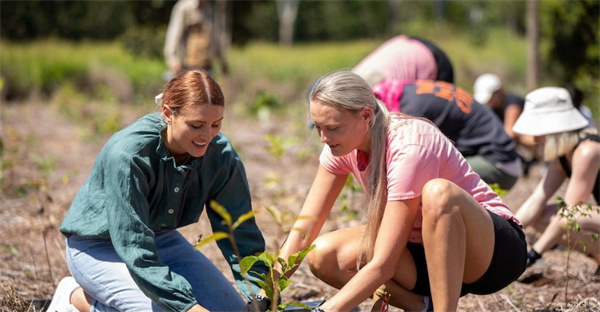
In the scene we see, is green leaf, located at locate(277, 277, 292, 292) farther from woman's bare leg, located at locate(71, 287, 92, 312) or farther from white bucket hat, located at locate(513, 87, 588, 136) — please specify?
white bucket hat, located at locate(513, 87, 588, 136)

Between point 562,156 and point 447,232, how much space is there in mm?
1517

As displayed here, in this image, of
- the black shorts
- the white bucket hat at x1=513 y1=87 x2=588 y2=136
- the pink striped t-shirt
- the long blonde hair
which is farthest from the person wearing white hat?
the long blonde hair

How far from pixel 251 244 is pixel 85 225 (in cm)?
62

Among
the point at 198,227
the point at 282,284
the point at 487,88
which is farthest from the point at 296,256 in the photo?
the point at 487,88

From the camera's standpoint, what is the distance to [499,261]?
9.30 ft

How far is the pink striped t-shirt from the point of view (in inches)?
105

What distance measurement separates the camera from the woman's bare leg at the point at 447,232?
258 centimetres

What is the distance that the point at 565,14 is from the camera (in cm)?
1271

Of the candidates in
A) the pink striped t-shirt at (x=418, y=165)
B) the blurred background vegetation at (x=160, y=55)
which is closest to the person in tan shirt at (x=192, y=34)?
the blurred background vegetation at (x=160, y=55)

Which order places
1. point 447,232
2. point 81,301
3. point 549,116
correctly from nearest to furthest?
point 447,232, point 81,301, point 549,116

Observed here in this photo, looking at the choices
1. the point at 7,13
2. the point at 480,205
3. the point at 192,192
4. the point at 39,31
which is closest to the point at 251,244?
the point at 192,192

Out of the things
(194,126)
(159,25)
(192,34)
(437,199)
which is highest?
(194,126)

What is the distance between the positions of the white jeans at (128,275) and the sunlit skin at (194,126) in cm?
51

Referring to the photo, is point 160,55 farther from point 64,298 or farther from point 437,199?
point 437,199
